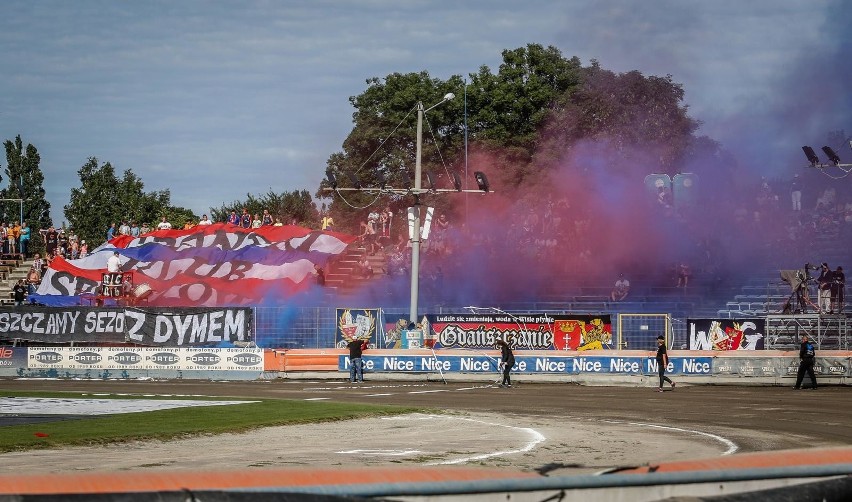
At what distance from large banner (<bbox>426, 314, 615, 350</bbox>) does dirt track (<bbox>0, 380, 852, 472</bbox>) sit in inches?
236

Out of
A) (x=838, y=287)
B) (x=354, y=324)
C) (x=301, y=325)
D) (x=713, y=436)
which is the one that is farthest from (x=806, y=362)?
(x=301, y=325)

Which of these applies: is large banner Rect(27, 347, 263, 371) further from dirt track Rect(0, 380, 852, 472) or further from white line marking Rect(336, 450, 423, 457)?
white line marking Rect(336, 450, 423, 457)

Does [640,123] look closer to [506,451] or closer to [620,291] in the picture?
[620,291]

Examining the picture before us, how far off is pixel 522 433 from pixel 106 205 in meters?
80.6

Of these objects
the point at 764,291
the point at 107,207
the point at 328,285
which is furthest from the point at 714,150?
the point at 107,207

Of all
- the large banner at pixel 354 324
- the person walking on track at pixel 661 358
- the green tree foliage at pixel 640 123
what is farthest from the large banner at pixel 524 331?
the green tree foliage at pixel 640 123

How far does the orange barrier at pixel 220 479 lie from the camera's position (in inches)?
233

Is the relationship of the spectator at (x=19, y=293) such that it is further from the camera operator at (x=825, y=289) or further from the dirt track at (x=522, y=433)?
the camera operator at (x=825, y=289)

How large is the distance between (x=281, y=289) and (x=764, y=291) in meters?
22.5

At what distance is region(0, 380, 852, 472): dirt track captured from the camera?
16594 millimetres

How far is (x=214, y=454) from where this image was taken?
56.9 ft

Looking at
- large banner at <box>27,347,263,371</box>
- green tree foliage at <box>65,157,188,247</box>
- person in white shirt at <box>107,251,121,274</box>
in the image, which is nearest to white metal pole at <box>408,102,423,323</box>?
large banner at <box>27,347,263,371</box>

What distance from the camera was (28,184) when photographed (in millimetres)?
105500

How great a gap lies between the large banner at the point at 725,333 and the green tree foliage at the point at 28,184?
77740mm
